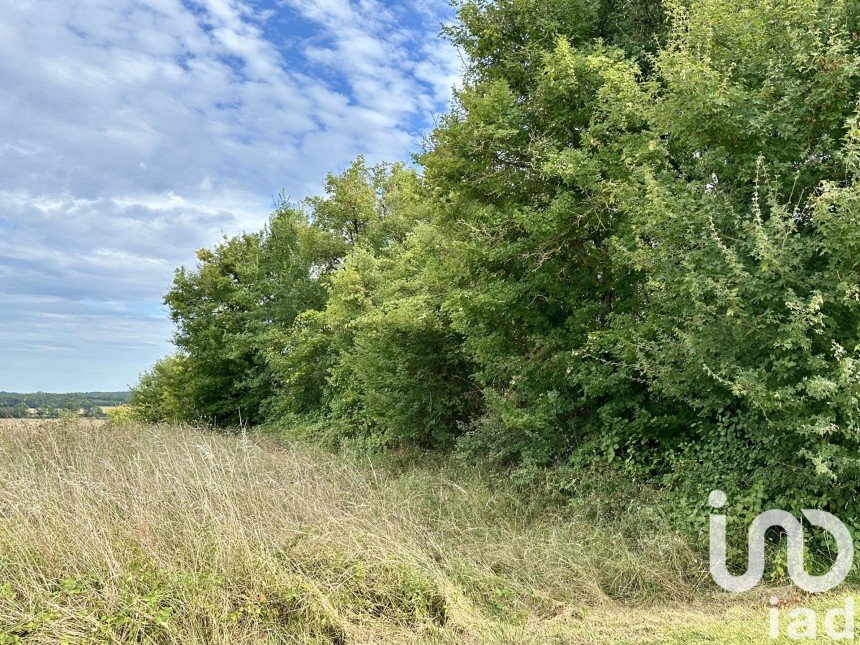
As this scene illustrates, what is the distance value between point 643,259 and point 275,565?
5.28 meters

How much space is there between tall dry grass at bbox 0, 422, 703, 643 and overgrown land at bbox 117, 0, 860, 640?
43 centimetres

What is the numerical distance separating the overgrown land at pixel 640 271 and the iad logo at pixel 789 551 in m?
0.13

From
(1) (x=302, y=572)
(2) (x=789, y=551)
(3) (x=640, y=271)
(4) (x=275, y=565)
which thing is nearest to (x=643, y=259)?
(3) (x=640, y=271)

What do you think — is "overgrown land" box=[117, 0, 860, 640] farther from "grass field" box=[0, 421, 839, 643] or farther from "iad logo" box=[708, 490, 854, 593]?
"grass field" box=[0, 421, 839, 643]

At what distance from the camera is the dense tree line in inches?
227

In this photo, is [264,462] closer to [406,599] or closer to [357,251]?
[406,599]

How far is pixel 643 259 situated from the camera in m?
7.03

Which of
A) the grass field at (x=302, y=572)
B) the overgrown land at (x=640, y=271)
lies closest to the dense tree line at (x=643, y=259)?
the overgrown land at (x=640, y=271)

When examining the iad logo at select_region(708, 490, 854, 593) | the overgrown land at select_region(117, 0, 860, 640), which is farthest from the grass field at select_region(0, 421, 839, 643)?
the overgrown land at select_region(117, 0, 860, 640)

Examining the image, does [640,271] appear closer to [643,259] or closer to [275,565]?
[643,259]

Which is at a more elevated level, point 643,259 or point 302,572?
point 643,259

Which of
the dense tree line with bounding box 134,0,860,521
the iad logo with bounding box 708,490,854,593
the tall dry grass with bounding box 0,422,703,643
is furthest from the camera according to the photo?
the dense tree line with bounding box 134,0,860,521

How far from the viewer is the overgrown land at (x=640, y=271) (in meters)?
5.79

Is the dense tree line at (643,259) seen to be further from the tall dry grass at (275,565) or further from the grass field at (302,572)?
the tall dry grass at (275,565)
